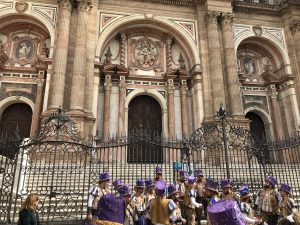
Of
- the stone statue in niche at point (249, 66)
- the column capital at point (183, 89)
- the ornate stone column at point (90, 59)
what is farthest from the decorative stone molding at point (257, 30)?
the ornate stone column at point (90, 59)

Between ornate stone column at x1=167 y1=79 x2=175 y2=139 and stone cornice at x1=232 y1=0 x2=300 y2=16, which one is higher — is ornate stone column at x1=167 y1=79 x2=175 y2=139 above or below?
below

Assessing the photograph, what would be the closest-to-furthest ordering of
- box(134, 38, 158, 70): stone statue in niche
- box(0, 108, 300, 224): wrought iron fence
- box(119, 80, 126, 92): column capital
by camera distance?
box(0, 108, 300, 224): wrought iron fence → box(119, 80, 126, 92): column capital → box(134, 38, 158, 70): stone statue in niche

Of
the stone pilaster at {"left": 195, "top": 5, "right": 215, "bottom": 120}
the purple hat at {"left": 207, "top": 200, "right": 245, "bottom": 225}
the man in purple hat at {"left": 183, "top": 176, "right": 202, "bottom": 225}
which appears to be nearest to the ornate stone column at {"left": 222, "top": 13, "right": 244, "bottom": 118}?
the stone pilaster at {"left": 195, "top": 5, "right": 215, "bottom": 120}

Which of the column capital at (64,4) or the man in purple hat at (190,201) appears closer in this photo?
the man in purple hat at (190,201)

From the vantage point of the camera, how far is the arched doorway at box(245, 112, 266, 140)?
62.1ft

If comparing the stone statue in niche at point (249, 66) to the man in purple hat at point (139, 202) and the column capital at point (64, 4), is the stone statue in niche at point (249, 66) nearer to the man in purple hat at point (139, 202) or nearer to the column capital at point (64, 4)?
the column capital at point (64, 4)

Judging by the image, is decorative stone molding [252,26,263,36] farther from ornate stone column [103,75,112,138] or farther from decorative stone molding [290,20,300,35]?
ornate stone column [103,75,112,138]

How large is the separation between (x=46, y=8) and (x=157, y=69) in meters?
7.46

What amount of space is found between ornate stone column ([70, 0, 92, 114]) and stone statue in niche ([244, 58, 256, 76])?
10900mm

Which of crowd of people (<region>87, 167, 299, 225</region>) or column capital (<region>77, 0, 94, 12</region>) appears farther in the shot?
column capital (<region>77, 0, 94, 12</region>)

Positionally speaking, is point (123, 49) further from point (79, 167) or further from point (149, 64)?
point (79, 167)

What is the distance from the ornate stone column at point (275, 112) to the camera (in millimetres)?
18562

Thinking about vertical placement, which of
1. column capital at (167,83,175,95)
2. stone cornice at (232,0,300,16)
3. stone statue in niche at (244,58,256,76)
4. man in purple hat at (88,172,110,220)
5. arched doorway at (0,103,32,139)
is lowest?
man in purple hat at (88,172,110,220)

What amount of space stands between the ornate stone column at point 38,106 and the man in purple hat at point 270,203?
12355 mm
